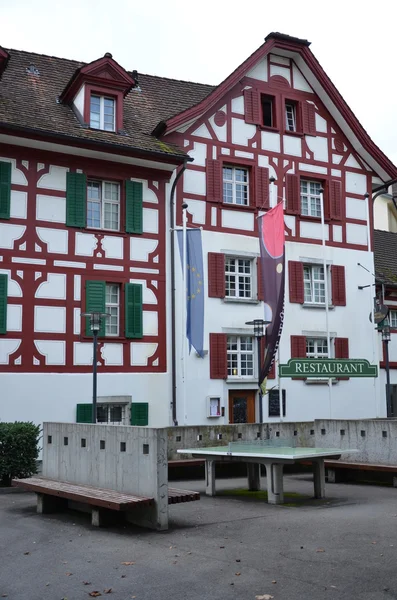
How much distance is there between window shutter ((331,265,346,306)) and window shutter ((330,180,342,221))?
167 cm

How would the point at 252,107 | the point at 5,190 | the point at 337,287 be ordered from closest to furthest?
the point at 5,190
the point at 252,107
the point at 337,287

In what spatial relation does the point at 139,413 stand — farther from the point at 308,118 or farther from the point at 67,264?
the point at 308,118

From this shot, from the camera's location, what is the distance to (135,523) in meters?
9.91

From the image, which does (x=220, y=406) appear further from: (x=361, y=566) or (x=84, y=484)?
(x=361, y=566)

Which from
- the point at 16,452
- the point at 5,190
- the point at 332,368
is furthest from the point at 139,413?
the point at 5,190

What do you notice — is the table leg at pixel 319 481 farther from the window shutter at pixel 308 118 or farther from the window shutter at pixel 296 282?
the window shutter at pixel 308 118

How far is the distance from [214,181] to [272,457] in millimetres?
12544

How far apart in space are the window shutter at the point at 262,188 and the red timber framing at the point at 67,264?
345 cm

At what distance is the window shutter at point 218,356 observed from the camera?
70.8ft

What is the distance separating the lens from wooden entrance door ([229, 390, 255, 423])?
Answer: 22.2 metres

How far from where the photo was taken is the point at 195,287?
20.7 m

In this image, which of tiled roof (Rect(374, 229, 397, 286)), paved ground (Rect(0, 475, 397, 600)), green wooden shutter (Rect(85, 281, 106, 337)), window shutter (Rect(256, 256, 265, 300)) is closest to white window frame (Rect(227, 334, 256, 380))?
window shutter (Rect(256, 256, 265, 300))

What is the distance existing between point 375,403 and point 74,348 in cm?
1039

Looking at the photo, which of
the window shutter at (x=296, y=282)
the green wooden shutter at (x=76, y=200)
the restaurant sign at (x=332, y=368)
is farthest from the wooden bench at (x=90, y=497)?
the window shutter at (x=296, y=282)
